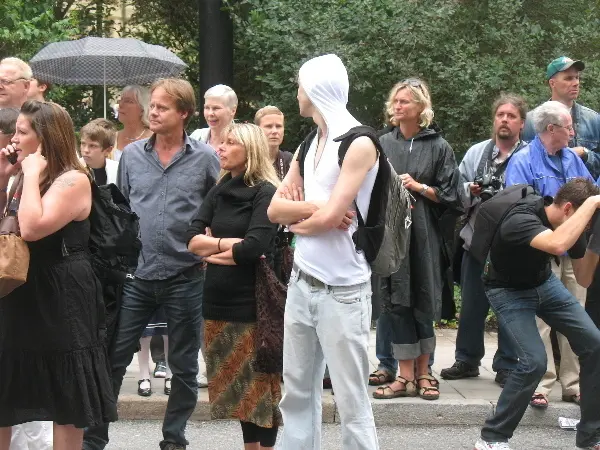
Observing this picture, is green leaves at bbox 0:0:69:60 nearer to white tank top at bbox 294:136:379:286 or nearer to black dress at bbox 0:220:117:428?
black dress at bbox 0:220:117:428

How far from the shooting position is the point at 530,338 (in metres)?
6.36

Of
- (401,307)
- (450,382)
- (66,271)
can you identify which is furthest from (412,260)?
(66,271)

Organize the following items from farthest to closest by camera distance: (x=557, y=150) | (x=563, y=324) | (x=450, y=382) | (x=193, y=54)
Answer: (x=193, y=54) → (x=450, y=382) → (x=557, y=150) → (x=563, y=324)

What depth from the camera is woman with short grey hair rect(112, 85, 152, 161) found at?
27.0 ft

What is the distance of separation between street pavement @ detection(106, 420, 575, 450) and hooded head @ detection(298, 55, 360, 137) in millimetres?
2473

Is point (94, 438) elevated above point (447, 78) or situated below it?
below

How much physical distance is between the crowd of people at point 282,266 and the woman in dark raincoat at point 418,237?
1 cm

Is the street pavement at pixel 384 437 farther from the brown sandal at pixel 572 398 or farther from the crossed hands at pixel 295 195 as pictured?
the crossed hands at pixel 295 195

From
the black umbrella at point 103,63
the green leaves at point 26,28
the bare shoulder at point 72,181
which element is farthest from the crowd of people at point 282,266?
the green leaves at point 26,28

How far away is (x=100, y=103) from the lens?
1301 centimetres

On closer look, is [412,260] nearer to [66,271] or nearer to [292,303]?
[292,303]

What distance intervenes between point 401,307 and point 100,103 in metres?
6.52

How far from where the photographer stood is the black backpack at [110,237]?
536 cm

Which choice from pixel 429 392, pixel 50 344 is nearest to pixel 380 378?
pixel 429 392
